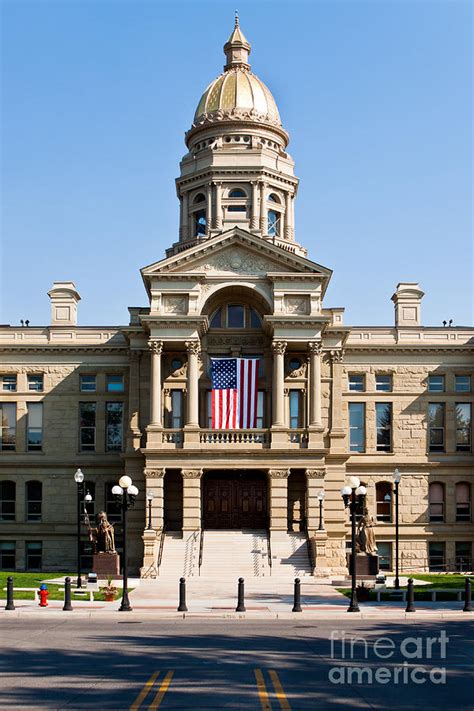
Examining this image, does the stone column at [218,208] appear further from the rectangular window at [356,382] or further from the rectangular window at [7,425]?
the rectangular window at [7,425]

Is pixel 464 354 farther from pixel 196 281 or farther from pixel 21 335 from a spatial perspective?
pixel 21 335

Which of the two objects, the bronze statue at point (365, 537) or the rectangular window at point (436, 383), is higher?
the rectangular window at point (436, 383)

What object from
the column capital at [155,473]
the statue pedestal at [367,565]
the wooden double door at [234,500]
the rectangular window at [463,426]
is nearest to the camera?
the statue pedestal at [367,565]

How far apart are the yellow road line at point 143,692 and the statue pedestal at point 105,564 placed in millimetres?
25890

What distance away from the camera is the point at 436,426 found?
59094 mm

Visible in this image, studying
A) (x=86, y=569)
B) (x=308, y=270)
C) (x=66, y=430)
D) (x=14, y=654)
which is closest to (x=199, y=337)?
(x=308, y=270)

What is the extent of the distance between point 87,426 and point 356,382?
15.7 meters

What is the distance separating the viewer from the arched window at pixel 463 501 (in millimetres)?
58594

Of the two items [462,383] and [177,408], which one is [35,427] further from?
[462,383]

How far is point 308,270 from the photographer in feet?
172

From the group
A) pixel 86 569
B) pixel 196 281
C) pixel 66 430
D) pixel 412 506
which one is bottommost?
pixel 86 569

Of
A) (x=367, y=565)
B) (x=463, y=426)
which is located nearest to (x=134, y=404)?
(x=367, y=565)

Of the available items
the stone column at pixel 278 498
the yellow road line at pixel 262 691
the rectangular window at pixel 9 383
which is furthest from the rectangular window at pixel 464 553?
the yellow road line at pixel 262 691

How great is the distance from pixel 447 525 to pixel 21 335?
1056 inches
